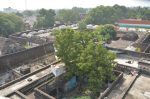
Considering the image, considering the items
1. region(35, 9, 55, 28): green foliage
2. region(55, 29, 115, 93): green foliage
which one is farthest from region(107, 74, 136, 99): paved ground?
region(35, 9, 55, 28): green foliage

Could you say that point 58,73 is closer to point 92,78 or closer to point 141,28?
point 92,78

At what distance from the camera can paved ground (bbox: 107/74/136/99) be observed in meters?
18.3

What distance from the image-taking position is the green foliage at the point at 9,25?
157ft

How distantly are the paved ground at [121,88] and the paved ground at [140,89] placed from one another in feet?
2.43

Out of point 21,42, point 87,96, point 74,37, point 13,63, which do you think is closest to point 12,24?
point 21,42

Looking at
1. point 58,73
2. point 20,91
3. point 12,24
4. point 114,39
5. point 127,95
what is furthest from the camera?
point 12,24

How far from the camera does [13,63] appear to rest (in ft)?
97.2

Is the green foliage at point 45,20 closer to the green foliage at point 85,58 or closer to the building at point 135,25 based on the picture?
the building at point 135,25

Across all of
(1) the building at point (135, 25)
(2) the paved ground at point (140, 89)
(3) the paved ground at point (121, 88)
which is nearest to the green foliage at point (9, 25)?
(1) the building at point (135, 25)

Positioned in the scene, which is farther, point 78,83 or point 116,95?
point 78,83

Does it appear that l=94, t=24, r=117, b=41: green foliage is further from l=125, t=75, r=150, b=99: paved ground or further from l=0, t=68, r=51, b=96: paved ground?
l=0, t=68, r=51, b=96: paved ground

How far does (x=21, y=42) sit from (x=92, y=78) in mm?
27792

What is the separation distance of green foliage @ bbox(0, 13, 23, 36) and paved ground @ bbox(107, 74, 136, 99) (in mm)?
35380

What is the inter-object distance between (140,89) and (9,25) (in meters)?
38.7
